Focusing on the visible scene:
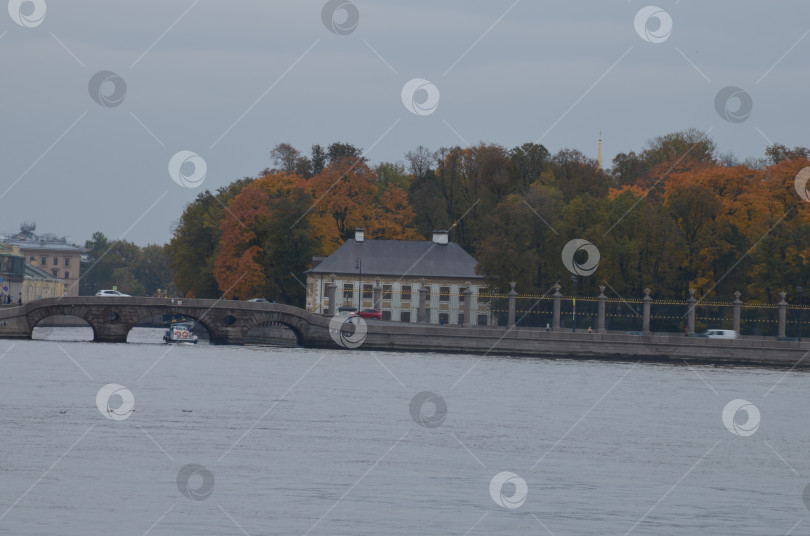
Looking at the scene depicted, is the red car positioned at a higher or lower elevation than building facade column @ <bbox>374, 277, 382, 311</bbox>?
lower

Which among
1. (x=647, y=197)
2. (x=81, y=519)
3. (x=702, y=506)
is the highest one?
(x=647, y=197)

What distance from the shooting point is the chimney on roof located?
3790 inches

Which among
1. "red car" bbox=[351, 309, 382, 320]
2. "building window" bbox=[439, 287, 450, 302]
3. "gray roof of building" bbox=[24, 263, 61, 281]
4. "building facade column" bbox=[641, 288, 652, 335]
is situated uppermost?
"gray roof of building" bbox=[24, 263, 61, 281]

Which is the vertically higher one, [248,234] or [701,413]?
[248,234]

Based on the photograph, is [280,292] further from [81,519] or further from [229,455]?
[81,519]

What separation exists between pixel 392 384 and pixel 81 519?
1030 inches

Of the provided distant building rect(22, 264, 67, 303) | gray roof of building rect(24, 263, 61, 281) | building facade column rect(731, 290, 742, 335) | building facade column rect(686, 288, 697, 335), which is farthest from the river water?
gray roof of building rect(24, 263, 61, 281)

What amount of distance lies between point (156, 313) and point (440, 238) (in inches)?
1157

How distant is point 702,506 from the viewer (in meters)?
25.0

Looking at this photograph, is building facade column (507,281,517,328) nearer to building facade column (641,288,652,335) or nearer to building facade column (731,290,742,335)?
building facade column (641,288,652,335)

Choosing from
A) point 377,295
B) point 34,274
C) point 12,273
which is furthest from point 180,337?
point 34,274

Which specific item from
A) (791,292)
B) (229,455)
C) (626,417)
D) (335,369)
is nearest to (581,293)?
(791,292)

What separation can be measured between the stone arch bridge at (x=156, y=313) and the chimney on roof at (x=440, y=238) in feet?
80.4

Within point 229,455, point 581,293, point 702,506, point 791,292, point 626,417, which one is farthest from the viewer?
point 581,293
